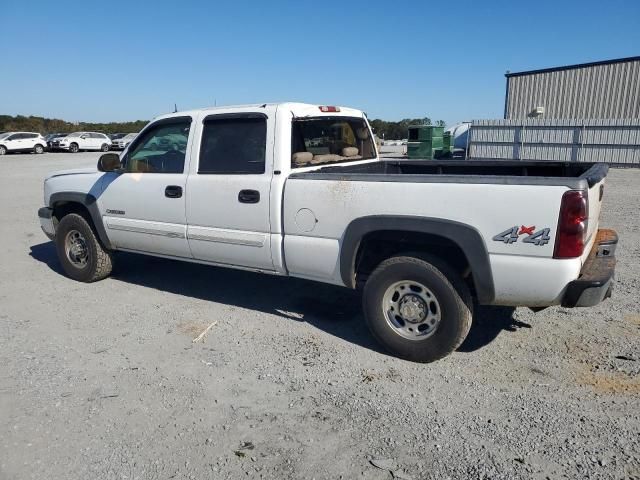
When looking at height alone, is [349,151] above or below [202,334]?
above

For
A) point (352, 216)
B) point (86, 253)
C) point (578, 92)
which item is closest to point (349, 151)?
point (352, 216)

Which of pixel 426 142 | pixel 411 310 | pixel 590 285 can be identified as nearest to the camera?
pixel 590 285

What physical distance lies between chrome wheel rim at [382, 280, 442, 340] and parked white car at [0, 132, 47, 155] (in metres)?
37.9

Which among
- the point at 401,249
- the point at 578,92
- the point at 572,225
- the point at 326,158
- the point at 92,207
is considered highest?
the point at 578,92

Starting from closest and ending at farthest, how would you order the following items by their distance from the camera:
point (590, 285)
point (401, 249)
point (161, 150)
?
point (590, 285) → point (401, 249) → point (161, 150)

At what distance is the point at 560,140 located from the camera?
20.9 metres

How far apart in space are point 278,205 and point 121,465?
A: 7.32 ft

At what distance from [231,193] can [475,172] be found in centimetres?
245

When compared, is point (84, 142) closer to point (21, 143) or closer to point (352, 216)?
point (21, 143)

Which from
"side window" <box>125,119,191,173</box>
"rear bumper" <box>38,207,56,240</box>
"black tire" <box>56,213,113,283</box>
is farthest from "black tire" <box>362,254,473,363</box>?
"rear bumper" <box>38,207,56,240</box>

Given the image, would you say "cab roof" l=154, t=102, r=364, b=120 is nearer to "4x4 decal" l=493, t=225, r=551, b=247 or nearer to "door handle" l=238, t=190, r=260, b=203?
"door handle" l=238, t=190, r=260, b=203

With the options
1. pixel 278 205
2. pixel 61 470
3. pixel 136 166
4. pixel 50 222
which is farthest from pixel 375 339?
pixel 50 222

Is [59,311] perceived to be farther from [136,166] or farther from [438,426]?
[438,426]

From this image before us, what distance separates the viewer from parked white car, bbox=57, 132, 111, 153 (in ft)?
122
